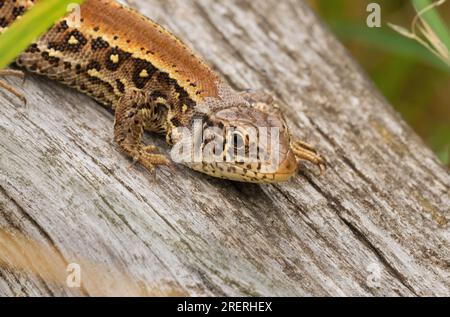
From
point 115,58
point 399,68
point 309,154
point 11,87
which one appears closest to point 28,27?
point 11,87

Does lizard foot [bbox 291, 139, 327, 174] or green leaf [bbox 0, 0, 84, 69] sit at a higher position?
green leaf [bbox 0, 0, 84, 69]

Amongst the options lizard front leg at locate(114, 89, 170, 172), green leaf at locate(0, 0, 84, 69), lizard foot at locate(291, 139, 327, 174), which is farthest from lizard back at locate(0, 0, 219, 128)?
green leaf at locate(0, 0, 84, 69)

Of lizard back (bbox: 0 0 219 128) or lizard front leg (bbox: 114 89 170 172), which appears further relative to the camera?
lizard back (bbox: 0 0 219 128)

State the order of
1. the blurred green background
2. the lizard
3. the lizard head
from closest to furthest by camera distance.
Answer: the lizard head < the lizard < the blurred green background

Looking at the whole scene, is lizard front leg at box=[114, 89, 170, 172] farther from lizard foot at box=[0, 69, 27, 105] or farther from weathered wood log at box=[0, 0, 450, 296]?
lizard foot at box=[0, 69, 27, 105]

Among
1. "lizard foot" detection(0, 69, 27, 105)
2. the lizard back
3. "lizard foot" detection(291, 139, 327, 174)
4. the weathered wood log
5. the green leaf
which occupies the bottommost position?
the weathered wood log

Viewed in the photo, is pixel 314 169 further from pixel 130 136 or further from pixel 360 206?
pixel 130 136

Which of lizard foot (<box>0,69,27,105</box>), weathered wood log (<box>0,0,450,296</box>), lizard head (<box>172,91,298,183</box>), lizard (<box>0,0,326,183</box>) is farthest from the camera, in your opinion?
lizard foot (<box>0,69,27,105</box>)

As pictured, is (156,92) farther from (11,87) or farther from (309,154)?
(309,154)
